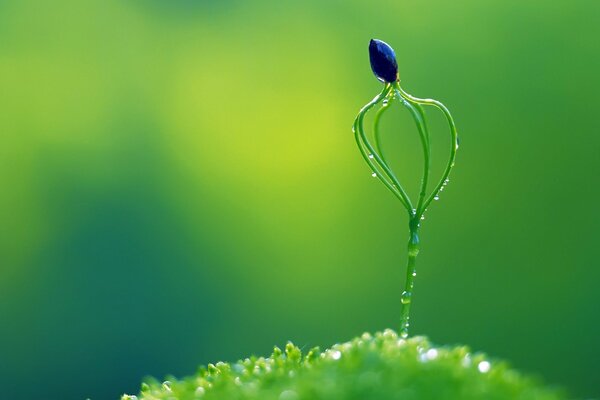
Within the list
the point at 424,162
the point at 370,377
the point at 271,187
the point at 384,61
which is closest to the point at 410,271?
the point at 424,162

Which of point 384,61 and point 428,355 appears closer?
point 428,355

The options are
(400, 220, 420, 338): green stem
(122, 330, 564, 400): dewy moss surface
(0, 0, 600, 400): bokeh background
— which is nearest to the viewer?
(122, 330, 564, 400): dewy moss surface

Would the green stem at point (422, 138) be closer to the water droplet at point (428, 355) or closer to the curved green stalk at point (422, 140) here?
the curved green stalk at point (422, 140)

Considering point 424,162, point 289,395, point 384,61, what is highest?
point 384,61

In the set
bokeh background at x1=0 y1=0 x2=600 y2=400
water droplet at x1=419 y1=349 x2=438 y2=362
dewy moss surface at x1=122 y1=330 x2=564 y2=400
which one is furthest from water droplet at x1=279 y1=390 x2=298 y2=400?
bokeh background at x1=0 y1=0 x2=600 y2=400

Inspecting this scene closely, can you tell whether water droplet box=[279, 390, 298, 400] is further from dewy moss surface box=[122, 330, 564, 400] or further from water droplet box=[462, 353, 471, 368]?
water droplet box=[462, 353, 471, 368]

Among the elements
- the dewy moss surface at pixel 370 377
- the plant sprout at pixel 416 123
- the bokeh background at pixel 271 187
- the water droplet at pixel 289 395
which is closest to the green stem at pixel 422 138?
the plant sprout at pixel 416 123

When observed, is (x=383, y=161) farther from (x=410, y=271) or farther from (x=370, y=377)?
(x=370, y=377)
